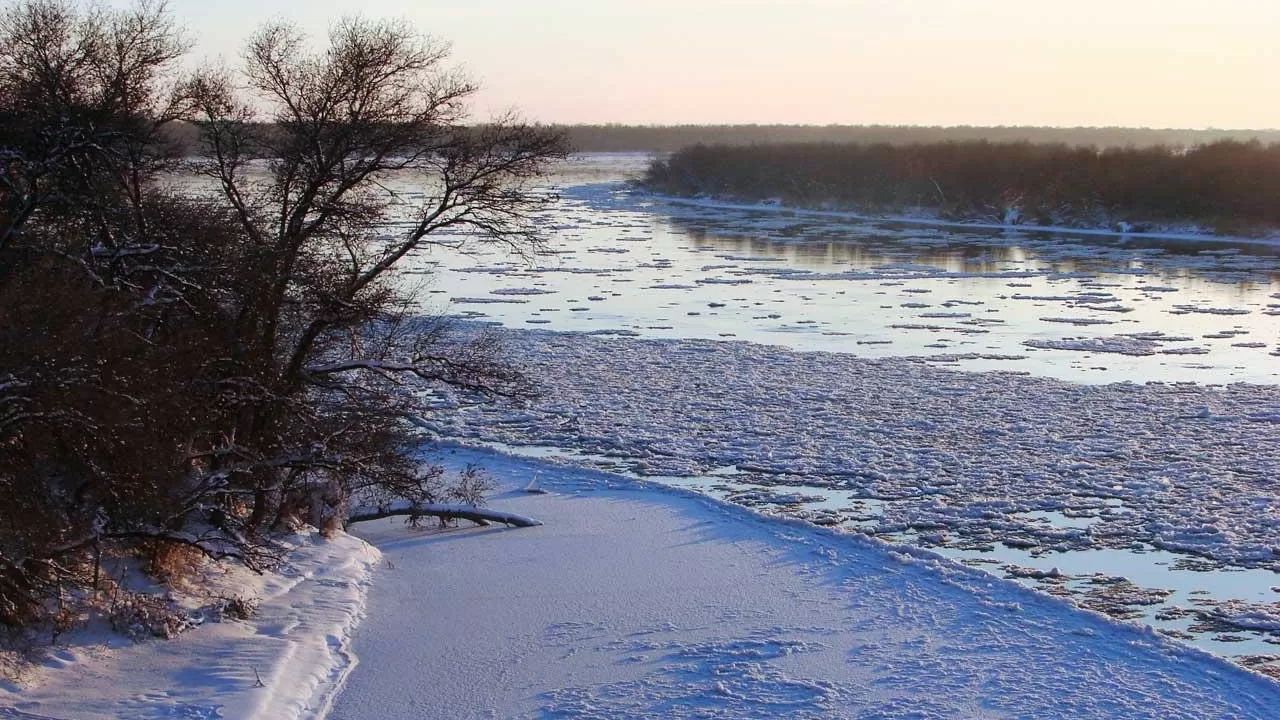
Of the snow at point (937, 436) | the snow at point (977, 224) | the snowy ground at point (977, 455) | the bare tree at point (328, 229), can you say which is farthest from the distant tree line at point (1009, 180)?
the bare tree at point (328, 229)

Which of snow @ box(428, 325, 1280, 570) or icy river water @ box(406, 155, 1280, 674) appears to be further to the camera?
snow @ box(428, 325, 1280, 570)

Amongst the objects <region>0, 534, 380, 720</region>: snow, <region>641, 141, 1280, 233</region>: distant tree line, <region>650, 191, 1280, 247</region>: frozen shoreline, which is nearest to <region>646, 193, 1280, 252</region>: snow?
<region>650, 191, 1280, 247</region>: frozen shoreline

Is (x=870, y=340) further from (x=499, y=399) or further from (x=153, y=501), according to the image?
(x=153, y=501)

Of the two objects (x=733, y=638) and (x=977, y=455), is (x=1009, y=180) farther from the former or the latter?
(x=733, y=638)

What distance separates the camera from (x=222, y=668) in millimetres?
8703

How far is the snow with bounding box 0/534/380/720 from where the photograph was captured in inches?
307

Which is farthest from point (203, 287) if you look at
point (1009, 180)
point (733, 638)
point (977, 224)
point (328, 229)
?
point (1009, 180)

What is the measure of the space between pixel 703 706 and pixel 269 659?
3054 mm

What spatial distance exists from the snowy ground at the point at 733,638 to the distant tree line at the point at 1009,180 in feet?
142

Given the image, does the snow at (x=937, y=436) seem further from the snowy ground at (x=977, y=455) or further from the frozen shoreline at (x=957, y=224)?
the frozen shoreline at (x=957, y=224)

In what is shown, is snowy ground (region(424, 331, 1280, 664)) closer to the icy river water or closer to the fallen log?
the icy river water

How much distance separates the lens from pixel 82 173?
38.3 feet

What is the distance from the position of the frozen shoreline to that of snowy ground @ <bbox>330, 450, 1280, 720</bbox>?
132 feet

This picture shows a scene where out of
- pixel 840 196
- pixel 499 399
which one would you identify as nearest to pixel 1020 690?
pixel 499 399
